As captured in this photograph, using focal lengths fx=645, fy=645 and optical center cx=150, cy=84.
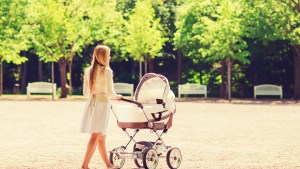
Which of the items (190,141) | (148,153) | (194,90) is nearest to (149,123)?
(148,153)

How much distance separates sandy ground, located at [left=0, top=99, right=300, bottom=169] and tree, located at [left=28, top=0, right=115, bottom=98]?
18.1 m

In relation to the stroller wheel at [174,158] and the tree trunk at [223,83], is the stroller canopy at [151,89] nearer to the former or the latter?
the stroller wheel at [174,158]

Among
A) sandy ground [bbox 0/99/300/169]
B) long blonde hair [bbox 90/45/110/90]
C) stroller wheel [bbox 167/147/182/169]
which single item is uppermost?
long blonde hair [bbox 90/45/110/90]

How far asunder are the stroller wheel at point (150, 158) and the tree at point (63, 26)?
31737 millimetres

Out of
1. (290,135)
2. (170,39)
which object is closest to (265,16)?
(170,39)

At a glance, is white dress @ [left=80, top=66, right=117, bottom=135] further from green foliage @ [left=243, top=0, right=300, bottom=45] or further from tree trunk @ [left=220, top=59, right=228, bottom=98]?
tree trunk @ [left=220, top=59, right=228, bottom=98]

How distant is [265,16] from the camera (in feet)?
124

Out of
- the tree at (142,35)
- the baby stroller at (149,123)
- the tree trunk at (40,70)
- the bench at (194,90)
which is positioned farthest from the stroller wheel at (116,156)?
the tree trunk at (40,70)

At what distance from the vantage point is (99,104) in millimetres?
9305

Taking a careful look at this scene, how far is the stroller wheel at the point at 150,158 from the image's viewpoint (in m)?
9.63

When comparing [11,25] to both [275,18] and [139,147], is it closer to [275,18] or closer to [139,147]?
[275,18]

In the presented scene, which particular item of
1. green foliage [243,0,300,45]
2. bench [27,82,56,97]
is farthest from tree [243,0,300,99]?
bench [27,82,56,97]

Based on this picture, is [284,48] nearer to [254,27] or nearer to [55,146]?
[254,27]

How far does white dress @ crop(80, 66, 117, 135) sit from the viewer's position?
9.24 metres
